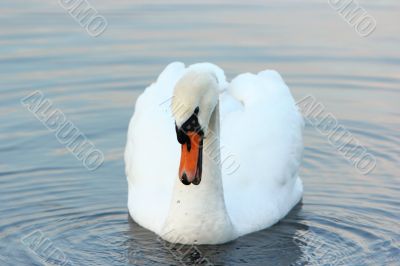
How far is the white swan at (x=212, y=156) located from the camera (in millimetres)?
9773

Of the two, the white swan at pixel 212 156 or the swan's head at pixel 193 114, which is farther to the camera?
the white swan at pixel 212 156

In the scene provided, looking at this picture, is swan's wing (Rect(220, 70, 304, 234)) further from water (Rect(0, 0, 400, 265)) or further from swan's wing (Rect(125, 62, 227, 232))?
swan's wing (Rect(125, 62, 227, 232))

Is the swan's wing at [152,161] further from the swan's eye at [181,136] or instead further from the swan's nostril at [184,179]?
the swan's eye at [181,136]

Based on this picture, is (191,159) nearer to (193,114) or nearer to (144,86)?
(193,114)

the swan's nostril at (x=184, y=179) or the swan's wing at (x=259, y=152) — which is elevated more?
the swan's wing at (x=259, y=152)

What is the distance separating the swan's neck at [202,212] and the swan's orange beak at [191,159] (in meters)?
0.75

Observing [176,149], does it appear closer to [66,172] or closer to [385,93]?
[66,172]

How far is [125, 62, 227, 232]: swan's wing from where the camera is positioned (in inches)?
435

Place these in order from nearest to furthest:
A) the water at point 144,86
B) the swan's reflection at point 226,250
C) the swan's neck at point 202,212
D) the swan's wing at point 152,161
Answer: the swan's reflection at point 226,250
the swan's neck at point 202,212
the water at point 144,86
the swan's wing at point 152,161

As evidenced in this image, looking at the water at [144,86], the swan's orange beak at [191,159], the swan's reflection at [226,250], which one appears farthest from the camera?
the water at [144,86]

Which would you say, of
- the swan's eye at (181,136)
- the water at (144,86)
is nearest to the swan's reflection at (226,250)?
the water at (144,86)

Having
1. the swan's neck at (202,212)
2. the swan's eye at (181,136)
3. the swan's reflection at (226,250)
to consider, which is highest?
the swan's eye at (181,136)

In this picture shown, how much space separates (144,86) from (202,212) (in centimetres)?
501

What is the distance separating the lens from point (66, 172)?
12523 mm
